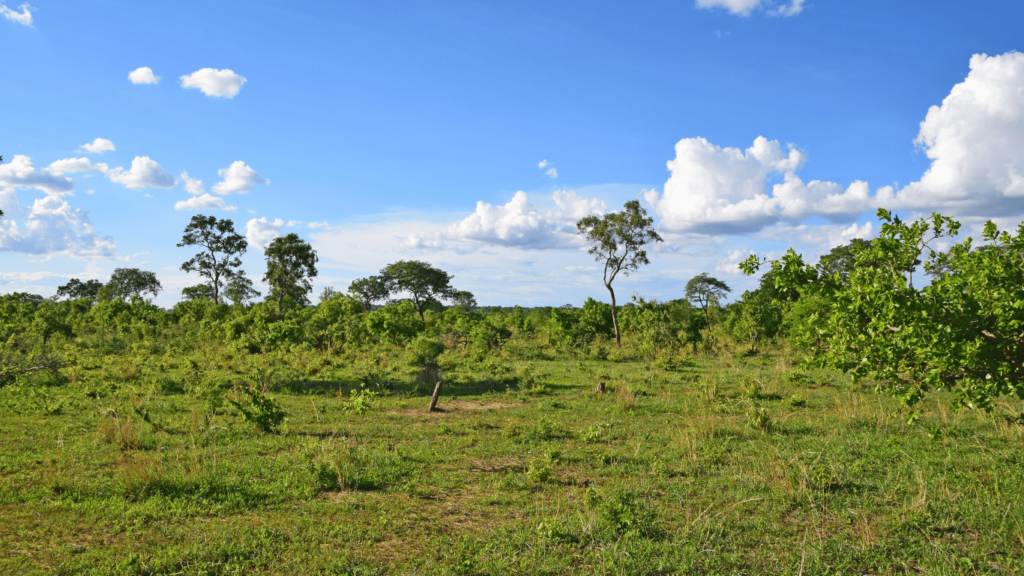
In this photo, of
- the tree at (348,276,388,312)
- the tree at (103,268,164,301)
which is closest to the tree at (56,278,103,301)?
the tree at (103,268,164,301)

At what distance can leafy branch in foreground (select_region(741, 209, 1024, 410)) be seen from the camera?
556 cm

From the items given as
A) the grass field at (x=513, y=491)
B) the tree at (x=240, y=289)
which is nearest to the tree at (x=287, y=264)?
the tree at (x=240, y=289)

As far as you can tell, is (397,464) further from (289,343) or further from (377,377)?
(289,343)

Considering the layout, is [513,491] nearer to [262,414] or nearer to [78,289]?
[262,414]

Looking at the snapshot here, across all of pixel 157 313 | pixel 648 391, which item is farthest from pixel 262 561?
pixel 157 313

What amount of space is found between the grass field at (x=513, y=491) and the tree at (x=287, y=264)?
119ft

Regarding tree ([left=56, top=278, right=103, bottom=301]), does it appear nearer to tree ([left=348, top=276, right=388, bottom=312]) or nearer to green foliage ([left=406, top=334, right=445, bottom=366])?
tree ([left=348, top=276, right=388, bottom=312])

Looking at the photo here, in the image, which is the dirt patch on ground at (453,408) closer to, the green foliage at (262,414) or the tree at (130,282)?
the green foliage at (262,414)

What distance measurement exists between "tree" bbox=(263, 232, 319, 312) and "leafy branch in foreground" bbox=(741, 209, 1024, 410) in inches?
1884

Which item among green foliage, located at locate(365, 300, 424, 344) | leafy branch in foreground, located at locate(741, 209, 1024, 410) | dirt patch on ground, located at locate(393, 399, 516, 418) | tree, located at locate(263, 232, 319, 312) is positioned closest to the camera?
leafy branch in foreground, located at locate(741, 209, 1024, 410)

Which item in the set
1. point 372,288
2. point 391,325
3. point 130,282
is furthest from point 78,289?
point 391,325

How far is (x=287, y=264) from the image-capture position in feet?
162

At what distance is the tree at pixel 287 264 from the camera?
160 feet

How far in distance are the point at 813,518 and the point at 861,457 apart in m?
3.27
